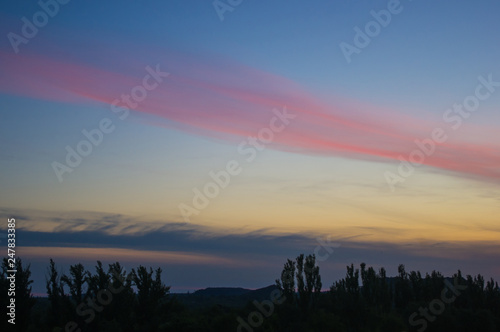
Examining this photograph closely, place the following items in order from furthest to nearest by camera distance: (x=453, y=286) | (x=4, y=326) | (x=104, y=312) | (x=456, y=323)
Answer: (x=453, y=286), (x=456, y=323), (x=104, y=312), (x=4, y=326)

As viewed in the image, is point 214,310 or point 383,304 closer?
point 214,310

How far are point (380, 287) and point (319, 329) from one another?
72.9ft

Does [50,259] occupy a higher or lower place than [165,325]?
higher

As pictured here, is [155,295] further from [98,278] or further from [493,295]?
[493,295]

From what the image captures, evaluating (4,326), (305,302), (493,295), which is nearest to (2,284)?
(4,326)

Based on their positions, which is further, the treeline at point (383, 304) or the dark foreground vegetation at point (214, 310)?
the treeline at point (383, 304)

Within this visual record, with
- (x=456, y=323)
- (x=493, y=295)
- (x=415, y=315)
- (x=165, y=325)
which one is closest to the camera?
(x=165, y=325)

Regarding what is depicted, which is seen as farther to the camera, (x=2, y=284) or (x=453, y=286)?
(x=453, y=286)

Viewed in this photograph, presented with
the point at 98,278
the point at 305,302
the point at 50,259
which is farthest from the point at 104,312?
the point at 305,302

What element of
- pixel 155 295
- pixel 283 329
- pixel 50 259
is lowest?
pixel 283 329

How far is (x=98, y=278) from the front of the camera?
38.0 m

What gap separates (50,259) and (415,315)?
32508 mm

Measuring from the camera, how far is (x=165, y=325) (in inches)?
1282

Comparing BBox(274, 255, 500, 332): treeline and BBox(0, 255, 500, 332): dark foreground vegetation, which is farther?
BBox(274, 255, 500, 332): treeline
